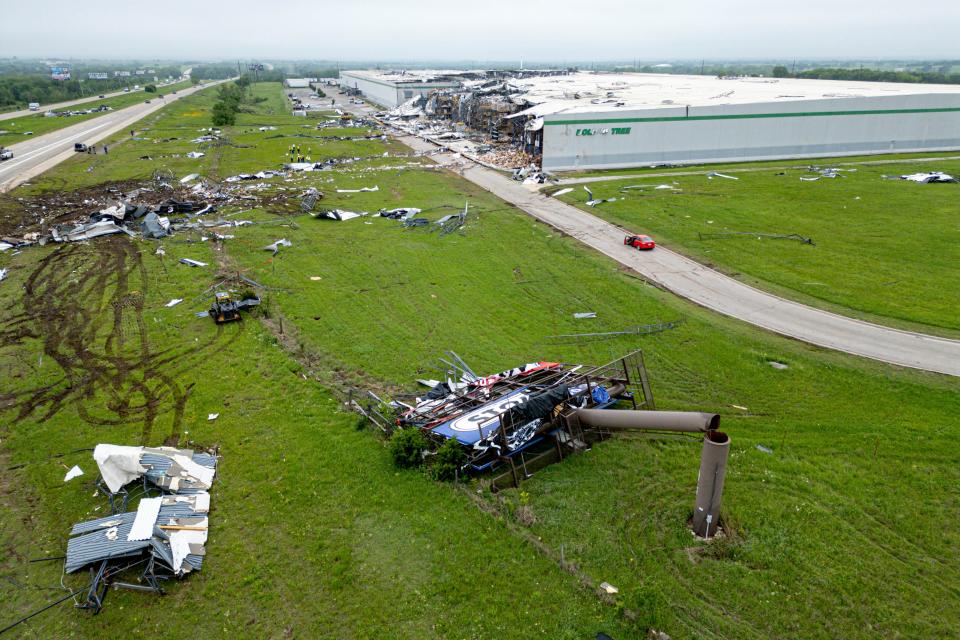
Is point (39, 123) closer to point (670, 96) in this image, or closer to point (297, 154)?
point (297, 154)

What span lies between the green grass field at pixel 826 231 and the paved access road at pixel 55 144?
53.9 metres

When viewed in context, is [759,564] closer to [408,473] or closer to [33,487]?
[408,473]

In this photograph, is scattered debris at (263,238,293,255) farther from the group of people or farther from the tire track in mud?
the group of people

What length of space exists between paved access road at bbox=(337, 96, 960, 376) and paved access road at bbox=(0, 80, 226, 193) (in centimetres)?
5095

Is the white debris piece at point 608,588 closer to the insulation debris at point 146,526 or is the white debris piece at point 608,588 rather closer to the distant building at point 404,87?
the insulation debris at point 146,526

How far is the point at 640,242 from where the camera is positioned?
32875 millimetres

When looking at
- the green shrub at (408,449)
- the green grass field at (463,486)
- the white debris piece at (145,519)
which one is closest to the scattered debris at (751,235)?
the green grass field at (463,486)

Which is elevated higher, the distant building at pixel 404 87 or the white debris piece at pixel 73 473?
the distant building at pixel 404 87

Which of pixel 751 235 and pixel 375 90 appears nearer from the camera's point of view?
pixel 751 235

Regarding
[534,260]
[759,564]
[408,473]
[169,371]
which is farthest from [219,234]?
[759,564]

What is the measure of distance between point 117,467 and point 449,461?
8.54 metres

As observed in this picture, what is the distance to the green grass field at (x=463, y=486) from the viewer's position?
11.2 m

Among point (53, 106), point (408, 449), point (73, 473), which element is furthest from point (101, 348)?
point (53, 106)

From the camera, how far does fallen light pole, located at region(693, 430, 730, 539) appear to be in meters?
11.7
